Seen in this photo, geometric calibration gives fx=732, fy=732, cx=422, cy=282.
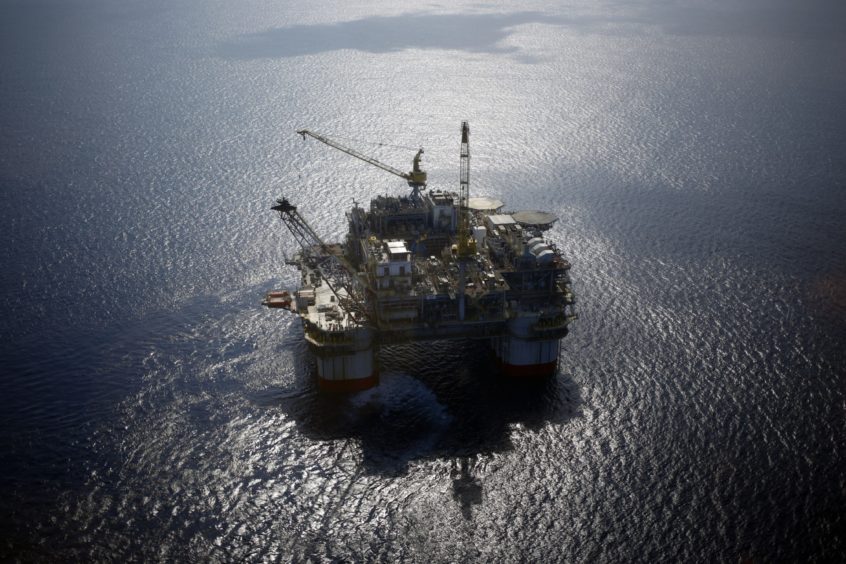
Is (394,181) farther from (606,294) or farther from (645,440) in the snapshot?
(645,440)

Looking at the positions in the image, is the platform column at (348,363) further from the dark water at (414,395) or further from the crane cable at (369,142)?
the crane cable at (369,142)

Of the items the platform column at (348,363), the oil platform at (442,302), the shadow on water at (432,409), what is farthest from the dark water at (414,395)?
the oil platform at (442,302)

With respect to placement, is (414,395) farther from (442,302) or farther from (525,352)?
(525,352)

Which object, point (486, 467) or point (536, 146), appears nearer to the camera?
point (486, 467)

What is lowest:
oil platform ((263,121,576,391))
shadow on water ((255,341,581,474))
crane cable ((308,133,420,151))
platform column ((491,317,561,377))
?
shadow on water ((255,341,581,474))

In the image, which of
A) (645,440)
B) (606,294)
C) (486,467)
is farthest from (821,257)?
(486,467)

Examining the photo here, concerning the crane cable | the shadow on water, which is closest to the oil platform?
the shadow on water

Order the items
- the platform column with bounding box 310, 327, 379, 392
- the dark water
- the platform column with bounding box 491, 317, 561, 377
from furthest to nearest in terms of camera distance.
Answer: the platform column with bounding box 491, 317, 561, 377 < the platform column with bounding box 310, 327, 379, 392 < the dark water

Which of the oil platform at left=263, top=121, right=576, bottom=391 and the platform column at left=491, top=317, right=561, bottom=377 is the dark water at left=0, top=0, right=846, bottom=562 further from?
the oil platform at left=263, top=121, right=576, bottom=391
